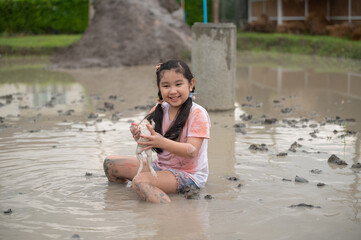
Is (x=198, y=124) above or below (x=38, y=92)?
above

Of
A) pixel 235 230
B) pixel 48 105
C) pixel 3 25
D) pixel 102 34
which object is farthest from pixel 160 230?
pixel 3 25

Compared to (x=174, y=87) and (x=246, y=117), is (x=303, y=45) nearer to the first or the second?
(x=246, y=117)

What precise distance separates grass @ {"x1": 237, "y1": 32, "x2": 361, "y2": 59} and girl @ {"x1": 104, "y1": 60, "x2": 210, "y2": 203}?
13.0 metres

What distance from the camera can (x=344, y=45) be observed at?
16.9 m

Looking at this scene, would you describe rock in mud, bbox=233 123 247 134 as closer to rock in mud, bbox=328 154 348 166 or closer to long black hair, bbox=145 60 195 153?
rock in mud, bbox=328 154 348 166

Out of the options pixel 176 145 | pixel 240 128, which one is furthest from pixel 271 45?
pixel 176 145

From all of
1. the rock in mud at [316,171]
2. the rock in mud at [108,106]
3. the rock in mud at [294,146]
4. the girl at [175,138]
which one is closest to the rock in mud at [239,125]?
the rock in mud at [294,146]

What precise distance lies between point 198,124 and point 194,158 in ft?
0.99

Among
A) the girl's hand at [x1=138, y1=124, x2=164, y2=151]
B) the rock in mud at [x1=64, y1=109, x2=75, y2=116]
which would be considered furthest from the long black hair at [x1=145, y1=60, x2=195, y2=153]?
the rock in mud at [x1=64, y1=109, x2=75, y2=116]

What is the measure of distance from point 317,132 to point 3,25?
18817 millimetres

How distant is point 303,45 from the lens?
19438 mm

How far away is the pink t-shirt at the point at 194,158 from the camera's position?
4.05 m

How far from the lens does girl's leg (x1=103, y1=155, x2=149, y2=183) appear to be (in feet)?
14.6

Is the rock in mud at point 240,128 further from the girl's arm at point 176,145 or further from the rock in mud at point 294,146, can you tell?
the girl's arm at point 176,145
